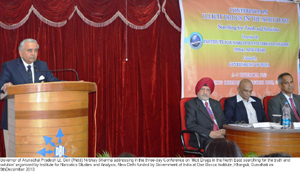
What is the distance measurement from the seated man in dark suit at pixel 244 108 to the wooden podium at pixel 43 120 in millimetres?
2500

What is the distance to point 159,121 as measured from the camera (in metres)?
5.54

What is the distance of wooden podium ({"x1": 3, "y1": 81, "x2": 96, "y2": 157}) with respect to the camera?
2.83 m

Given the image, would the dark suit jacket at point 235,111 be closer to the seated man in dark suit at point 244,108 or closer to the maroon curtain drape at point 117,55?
the seated man in dark suit at point 244,108

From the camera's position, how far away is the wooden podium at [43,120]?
283cm

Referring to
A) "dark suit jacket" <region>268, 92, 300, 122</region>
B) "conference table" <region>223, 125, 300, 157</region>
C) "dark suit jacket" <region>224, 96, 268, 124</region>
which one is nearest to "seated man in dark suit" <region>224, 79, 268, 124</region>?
"dark suit jacket" <region>224, 96, 268, 124</region>

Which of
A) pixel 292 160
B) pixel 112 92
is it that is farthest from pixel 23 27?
pixel 292 160

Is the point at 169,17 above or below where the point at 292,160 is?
above

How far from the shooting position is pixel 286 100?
15.8 ft

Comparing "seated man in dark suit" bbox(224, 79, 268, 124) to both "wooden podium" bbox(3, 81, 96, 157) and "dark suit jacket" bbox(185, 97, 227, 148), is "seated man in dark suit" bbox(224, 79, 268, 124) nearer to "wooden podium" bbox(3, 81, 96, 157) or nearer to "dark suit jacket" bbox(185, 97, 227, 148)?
"dark suit jacket" bbox(185, 97, 227, 148)

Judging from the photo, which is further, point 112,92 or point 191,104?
point 112,92

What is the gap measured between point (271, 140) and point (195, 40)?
2.32 m

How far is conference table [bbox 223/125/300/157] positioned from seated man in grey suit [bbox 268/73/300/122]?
3.35ft

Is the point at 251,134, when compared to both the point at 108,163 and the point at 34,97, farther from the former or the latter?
the point at 108,163

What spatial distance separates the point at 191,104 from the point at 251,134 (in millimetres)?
884
